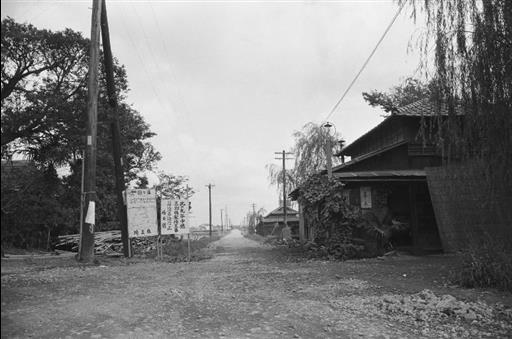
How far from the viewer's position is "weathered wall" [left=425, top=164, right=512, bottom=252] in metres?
9.98

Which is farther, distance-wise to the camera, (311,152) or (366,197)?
(311,152)

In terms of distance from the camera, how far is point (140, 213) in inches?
632

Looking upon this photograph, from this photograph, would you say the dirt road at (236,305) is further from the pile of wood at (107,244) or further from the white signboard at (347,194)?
the pile of wood at (107,244)

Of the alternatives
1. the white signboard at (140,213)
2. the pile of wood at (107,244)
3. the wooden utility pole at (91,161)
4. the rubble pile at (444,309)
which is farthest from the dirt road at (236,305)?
the pile of wood at (107,244)

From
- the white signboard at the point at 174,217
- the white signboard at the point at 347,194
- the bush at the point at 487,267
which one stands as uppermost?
the white signboard at the point at 347,194

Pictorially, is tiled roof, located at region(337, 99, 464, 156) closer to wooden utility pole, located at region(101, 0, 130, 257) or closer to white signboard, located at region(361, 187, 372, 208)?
white signboard, located at region(361, 187, 372, 208)

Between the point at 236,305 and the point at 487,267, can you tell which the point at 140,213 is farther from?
the point at 487,267

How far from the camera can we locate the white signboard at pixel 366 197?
16.2 metres

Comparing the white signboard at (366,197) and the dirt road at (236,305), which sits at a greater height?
the white signboard at (366,197)

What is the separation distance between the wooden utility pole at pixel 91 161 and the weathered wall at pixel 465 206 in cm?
975

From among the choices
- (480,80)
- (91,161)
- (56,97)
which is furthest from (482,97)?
(56,97)

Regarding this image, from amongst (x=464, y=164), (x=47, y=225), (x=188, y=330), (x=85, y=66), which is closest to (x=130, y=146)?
(x=47, y=225)

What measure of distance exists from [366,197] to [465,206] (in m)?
4.08

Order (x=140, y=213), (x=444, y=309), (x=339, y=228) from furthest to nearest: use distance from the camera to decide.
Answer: (x=140, y=213)
(x=339, y=228)
(x=444, y=309)
